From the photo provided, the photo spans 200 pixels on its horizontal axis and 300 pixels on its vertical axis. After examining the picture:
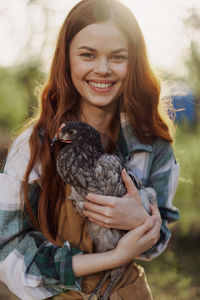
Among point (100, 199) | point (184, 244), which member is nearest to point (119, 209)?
point (100, 199)

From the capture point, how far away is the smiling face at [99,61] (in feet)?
4.34

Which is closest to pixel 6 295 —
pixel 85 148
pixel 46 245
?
pixel 46 245

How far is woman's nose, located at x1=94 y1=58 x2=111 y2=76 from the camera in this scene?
1.33m

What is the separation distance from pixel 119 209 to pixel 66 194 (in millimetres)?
239

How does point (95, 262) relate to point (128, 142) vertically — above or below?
below

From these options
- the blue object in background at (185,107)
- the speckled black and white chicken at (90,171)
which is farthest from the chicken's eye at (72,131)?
the blue object in background at (185,107)

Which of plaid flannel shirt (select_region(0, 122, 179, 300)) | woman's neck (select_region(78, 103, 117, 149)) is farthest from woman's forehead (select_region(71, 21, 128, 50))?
plaid flannel shirt (select_region(0, 122, 179, 300))

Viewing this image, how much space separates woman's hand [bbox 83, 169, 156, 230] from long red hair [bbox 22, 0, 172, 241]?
18cm

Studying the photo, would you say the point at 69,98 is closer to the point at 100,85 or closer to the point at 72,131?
the point at 100,85

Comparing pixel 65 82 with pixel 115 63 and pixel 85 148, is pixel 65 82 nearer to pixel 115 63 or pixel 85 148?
pixel 115 63

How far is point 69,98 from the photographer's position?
1.46 meters

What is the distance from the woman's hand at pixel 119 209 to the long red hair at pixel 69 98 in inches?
7.2

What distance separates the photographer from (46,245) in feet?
4.37

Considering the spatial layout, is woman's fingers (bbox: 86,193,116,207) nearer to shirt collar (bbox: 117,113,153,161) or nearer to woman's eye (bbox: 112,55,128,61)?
shirt collar (bbox: 117,113,153,161)
